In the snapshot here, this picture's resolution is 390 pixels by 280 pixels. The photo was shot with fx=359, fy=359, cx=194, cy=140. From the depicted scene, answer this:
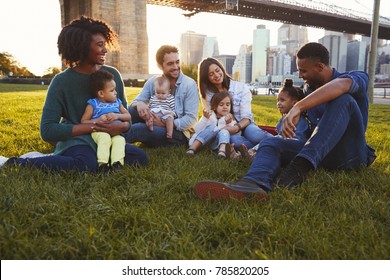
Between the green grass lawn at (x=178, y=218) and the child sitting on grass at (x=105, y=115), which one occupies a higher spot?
the child sitting on grass at (x=105, y=115)

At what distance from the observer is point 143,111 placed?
345 centimetres

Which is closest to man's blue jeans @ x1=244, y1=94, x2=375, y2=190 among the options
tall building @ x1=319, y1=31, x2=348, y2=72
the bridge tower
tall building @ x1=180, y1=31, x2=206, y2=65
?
the bridge tower

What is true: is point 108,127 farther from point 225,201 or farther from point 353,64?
point 353,64

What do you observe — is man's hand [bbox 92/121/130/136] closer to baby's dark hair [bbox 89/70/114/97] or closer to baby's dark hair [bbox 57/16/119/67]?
baby's dark hair [bbox 89/70/114/97]

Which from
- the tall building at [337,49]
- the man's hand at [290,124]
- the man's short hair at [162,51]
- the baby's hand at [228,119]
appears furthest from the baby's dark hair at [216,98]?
the tall building at [337,49]

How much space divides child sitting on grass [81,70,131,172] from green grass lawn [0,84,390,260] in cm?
16

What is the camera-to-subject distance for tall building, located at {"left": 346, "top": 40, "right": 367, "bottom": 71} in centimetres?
7212

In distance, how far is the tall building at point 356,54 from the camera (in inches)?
2840

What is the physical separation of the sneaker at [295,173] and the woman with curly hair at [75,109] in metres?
1.11

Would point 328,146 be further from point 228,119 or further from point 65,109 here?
point 65,109

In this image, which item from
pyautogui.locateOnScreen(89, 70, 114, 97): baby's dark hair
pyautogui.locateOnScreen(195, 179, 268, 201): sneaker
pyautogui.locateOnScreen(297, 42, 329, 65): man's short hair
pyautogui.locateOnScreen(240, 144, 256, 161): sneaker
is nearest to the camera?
pyautogui.locateOnScreen(195, 179, 268, 201): sneaker

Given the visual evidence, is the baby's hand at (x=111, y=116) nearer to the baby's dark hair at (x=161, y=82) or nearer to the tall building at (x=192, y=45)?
the baby's dark hair at (x=161, y=82)

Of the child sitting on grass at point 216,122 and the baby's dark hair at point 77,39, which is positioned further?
the child sitting on grass at point 216,122

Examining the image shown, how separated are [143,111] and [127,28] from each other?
25.9m
